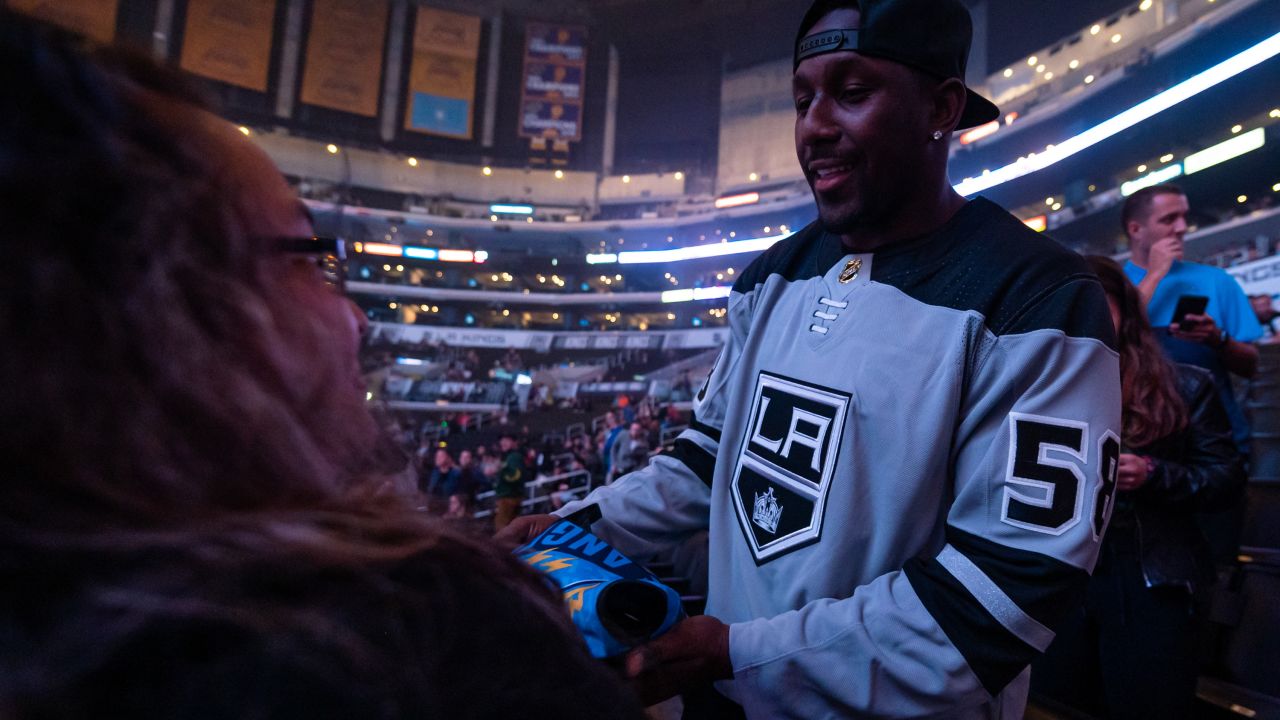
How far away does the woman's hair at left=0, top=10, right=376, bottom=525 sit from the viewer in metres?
0.39

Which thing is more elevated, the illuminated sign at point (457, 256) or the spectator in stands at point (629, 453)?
the illuminated sign at point (457, 256)

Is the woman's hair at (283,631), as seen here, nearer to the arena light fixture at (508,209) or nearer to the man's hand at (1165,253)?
the man's hand at (1165,253)

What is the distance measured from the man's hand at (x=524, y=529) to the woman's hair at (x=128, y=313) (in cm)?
71

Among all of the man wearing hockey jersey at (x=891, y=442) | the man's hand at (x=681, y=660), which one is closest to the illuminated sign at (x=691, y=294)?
the man wearing hockey jersey at (x=891, y=442)

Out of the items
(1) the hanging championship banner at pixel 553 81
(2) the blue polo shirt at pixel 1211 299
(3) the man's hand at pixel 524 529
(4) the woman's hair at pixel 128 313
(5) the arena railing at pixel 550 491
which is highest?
(1) the hanging championship banner at pixel 553 81

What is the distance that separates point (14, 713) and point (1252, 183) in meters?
28.3

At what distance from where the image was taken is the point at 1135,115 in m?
20.7

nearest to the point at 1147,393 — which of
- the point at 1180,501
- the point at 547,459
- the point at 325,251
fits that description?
the point at 1180,501

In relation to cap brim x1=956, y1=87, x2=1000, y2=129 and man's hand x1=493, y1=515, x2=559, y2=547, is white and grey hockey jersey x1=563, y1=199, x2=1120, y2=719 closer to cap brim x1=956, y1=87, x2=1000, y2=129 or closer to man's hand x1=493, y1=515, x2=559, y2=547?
man's hand x1=493, y1=515, x2=559, y2=547

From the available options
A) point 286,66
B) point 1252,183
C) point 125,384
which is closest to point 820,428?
point 125,384

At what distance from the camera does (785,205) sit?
34.1 meters

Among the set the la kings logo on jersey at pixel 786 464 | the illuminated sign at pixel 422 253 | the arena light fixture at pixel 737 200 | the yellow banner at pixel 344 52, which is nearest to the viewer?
the la kings logo on jersey at pixel 786 464

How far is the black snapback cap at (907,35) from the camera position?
43.2 inches

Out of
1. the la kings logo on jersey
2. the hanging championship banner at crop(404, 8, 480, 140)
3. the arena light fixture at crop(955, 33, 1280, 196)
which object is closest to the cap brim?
the la kings logo on jersey
